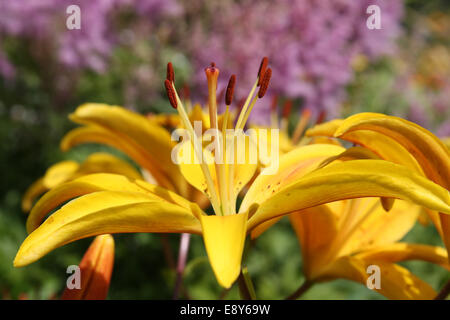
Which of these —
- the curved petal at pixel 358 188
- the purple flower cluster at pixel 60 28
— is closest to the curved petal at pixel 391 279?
the curved petal at pixel 358 188

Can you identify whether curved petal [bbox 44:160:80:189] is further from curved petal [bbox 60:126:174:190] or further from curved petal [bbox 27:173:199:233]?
curved petal [bbox 27:173:199:233]

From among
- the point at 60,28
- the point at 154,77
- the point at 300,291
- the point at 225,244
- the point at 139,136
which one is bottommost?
the point at 300,291

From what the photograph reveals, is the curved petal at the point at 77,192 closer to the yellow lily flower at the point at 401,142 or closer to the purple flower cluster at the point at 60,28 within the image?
the yellow lily flower at the point at 401,142

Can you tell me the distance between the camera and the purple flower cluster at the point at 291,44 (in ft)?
6.21

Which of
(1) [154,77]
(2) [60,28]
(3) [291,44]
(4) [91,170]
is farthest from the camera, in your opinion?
(1) [154,77]

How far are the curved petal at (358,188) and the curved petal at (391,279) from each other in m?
0.23

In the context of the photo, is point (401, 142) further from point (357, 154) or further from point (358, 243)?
point (358, 243)

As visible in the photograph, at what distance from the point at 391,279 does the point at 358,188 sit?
251mm

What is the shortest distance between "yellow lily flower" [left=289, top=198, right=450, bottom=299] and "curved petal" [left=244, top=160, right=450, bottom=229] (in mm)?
212

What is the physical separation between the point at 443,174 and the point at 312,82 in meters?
1.47

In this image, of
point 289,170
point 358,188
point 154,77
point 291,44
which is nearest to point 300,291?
point 289,170

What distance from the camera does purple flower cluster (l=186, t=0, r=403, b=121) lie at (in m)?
1.89

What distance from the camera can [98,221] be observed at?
55 centimetres

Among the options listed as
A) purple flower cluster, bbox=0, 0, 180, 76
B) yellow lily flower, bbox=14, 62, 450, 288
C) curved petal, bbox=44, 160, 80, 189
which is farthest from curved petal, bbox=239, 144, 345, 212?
purple flower cluster, bbox=0, 0, 180, 76
